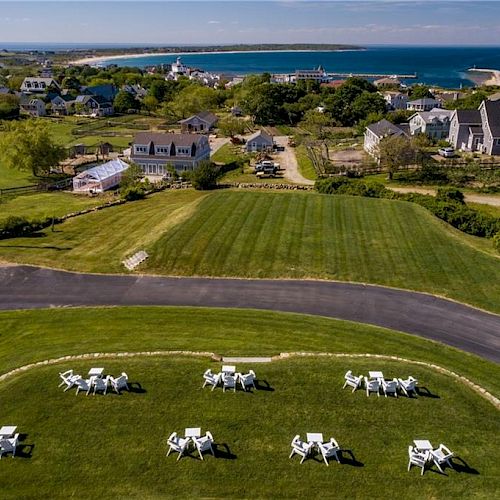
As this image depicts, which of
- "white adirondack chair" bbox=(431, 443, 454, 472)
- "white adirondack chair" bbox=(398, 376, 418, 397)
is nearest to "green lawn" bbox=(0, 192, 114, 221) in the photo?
"white adirondack chair" bbox=(398, 376, 418, 397)

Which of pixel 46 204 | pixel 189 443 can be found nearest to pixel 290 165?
pixel 46 204

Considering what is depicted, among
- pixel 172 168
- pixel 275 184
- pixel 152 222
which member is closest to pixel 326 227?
pixel 152 222

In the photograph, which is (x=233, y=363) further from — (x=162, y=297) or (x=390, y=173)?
(x=390, y=173)

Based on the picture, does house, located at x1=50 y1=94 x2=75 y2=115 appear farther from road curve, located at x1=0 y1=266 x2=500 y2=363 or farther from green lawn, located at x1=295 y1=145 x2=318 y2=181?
road curve, located at x1=0 y1=266 x2=500 y2=363

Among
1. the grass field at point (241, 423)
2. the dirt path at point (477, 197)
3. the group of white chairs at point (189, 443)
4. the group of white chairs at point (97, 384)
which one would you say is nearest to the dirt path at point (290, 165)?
the dirt path at point (477, 197)

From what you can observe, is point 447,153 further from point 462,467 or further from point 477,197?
point 462,467
